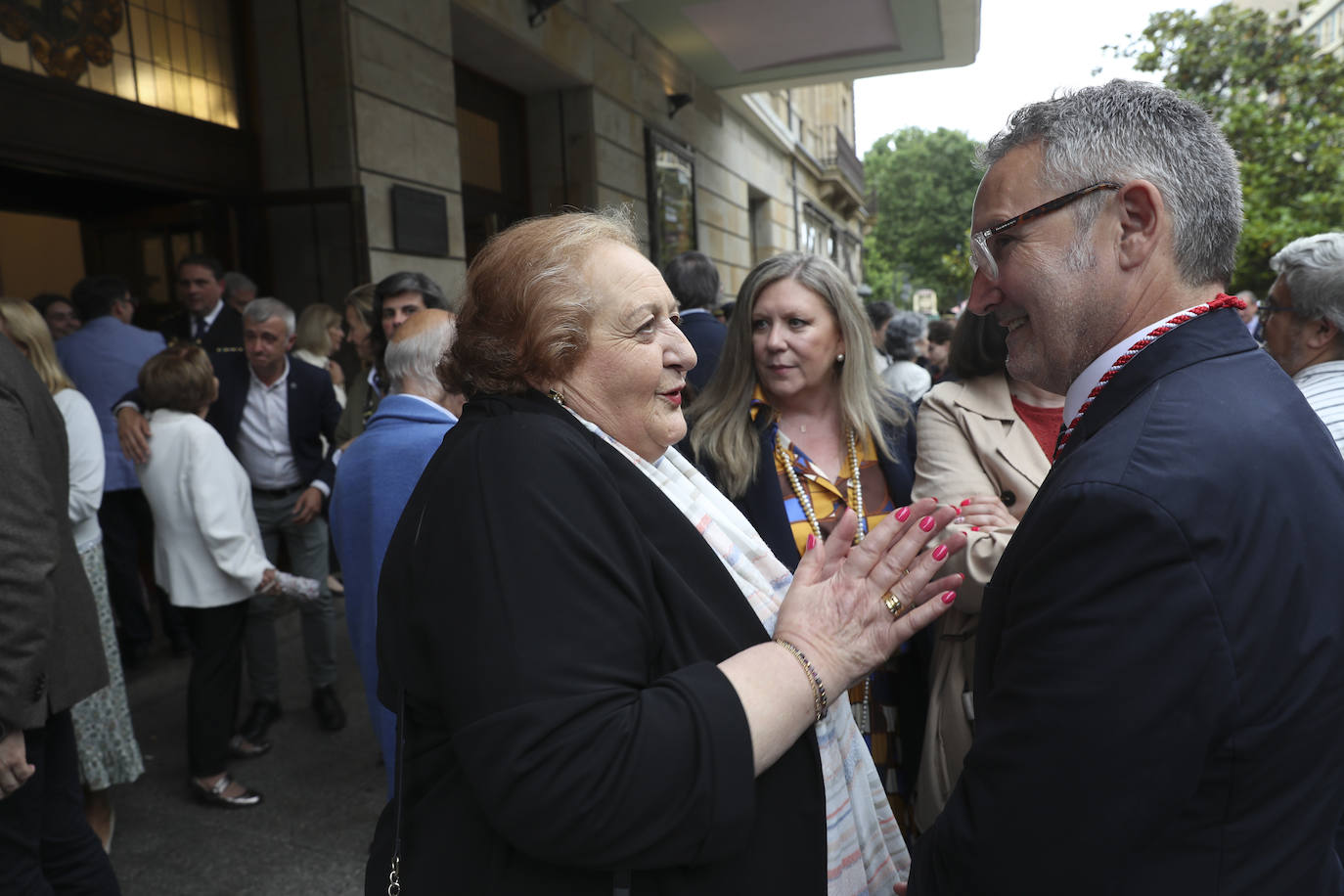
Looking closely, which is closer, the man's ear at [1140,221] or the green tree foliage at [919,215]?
the man's ear at [1140,221]

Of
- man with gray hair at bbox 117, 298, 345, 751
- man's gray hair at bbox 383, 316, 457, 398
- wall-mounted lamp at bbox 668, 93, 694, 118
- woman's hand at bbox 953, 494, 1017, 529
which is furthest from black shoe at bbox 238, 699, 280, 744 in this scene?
wall-mounted lamp at bbox 668, 93, 694, 118

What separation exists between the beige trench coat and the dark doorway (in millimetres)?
6972

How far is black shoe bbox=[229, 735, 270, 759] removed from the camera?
13.7 feet

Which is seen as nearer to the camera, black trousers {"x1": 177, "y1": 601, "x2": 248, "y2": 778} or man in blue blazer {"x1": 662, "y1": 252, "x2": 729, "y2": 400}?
black trousers {"x1": 177, "y1": 601, "x2": 248, "y2": 778}

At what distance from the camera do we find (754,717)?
50.8 inches

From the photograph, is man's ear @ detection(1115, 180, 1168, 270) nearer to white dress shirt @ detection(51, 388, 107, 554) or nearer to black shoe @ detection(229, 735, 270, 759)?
white dress shirt @ detection(51, 388, 107, 554)

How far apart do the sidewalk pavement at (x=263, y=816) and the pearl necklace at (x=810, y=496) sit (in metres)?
2.14

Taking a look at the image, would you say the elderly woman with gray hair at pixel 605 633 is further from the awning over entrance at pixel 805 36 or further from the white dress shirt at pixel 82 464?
the awning over entrance at pixel 805 36

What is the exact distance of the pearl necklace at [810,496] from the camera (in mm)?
2619

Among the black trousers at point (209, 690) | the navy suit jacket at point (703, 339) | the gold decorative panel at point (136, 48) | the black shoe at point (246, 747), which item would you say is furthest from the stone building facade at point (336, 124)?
the black shoe at point (246, 747)

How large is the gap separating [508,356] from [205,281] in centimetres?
494

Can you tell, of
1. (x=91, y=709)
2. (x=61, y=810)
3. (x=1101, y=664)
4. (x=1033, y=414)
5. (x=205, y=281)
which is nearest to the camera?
(x=1101, y=664)

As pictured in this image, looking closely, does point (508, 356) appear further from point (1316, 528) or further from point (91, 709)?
point (91, 709)

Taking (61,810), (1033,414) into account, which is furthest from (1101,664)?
(61,810)
